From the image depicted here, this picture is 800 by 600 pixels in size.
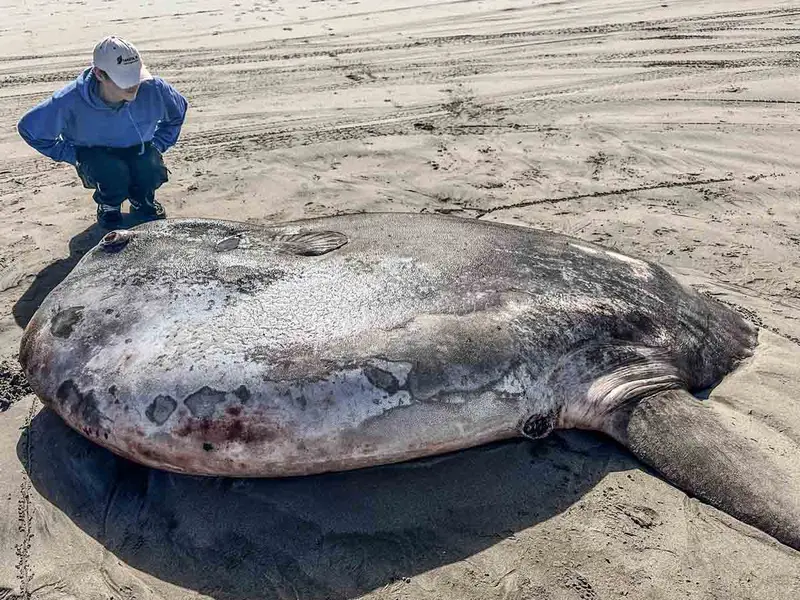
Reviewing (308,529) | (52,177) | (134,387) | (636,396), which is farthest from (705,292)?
(52,177)

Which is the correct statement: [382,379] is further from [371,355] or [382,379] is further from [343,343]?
[343,343]

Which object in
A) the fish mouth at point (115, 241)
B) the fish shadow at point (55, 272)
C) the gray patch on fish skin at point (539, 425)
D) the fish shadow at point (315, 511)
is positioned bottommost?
the fish shadow at point (315, 511)

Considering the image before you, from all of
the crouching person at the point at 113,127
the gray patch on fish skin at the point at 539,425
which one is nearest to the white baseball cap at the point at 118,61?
the crouching person at the point at 113,127

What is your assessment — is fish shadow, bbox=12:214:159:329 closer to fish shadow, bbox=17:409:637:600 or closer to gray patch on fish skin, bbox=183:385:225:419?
fish shadow, bbox=17:409:637:600

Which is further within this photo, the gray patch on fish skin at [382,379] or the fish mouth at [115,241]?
the fish mouth at [115,241]

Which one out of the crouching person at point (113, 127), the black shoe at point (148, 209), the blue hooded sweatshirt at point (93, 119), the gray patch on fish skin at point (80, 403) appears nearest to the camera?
the gray patch on fish skin at point (80, 403)

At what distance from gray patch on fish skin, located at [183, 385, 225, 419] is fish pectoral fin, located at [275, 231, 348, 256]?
2.96 ft

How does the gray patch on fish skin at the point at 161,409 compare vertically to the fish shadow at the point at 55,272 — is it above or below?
above

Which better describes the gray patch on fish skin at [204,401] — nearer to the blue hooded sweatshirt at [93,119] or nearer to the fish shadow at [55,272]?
the fish shadow at [55,272]

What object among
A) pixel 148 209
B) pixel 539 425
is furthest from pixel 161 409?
pixel 148 209

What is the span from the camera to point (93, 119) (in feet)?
15.1

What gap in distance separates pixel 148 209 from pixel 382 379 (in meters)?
3.12

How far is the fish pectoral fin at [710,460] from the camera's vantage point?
2660 mm

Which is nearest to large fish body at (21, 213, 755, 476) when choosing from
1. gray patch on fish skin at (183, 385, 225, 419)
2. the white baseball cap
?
gray patch on fish skin at (183, 385, 225, 419)
